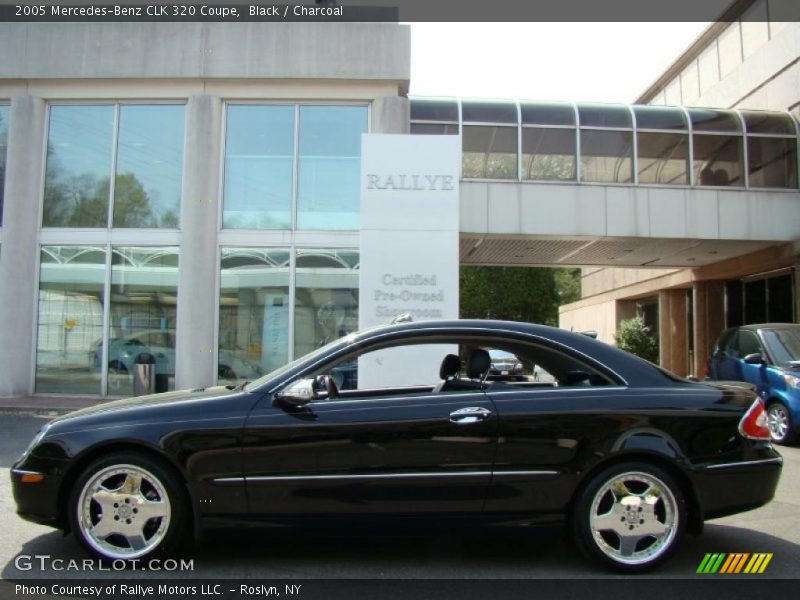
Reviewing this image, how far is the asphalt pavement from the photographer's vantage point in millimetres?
3867

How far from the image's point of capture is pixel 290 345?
13.0 m

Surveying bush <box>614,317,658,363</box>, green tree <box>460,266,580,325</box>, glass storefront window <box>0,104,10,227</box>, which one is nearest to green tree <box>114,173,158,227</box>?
glass storefront window <box>0,104,10,227</box>

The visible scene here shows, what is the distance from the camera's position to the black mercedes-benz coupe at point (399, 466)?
3.83 m

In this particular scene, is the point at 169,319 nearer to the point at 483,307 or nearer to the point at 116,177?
the point at 116,177

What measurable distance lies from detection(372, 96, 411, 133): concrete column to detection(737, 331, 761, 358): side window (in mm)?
7297

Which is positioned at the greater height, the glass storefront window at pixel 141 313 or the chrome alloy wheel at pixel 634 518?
the glass storefront window at pixel 141 313

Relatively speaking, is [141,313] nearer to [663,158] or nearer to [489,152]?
[489,152]

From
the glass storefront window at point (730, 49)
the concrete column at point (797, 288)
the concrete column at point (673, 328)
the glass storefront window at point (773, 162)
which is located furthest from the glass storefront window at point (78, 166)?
the concrete column at point (673, 328)

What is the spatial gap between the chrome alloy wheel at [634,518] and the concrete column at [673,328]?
21300 mm

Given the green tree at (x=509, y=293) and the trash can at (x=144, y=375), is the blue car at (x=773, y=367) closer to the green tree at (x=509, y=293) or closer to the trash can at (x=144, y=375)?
the trash can at (x=144, y=375)

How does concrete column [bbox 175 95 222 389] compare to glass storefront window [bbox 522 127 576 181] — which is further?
glass storefront window [bbox 522 127 576 181]

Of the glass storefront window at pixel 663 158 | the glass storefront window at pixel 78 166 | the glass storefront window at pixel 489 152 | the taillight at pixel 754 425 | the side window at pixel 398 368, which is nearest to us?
the taillight at pixel 754 425

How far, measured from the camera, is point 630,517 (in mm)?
3887

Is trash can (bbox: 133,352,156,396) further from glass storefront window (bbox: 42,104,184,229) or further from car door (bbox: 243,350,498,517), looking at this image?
car door (bbox: 243,350,498,517)
